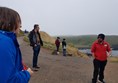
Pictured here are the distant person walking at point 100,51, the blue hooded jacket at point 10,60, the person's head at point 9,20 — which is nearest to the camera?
the blue hooded jacket at point 10,60

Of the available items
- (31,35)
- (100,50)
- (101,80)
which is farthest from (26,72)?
(31,35)

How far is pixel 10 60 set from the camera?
3535 mm

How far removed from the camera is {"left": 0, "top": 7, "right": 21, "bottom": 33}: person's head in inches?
147

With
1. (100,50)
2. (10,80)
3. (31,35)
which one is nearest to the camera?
(10,80)

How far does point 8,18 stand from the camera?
3.73 m

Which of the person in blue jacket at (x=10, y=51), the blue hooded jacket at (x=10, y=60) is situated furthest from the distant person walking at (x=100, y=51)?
the blue hooded jacket at (x=10, y=60)

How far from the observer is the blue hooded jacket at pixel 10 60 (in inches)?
137

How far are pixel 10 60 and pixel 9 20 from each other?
0.43m

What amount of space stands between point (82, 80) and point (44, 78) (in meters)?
1.59

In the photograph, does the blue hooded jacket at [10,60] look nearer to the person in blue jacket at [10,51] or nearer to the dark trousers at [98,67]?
the person in blue jacket at [10,51]

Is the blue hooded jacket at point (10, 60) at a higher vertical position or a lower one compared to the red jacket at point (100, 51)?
higher

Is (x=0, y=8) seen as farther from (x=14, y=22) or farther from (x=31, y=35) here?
(x=31, y=35)

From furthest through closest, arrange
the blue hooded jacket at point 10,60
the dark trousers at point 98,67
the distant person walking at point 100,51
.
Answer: the dark trousers at point 98,67, the distant person walking at point 100,51, the blue hooded jacket at point 10,60

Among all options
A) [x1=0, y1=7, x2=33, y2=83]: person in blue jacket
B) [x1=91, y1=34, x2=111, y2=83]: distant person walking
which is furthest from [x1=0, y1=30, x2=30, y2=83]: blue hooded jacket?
[x1=91, y1=34, x2=111, y2=83]: distant person walking
